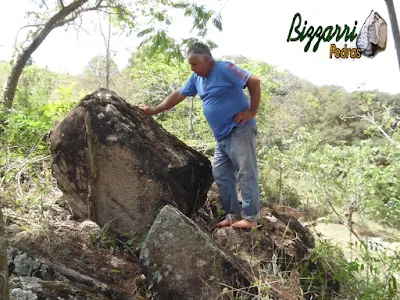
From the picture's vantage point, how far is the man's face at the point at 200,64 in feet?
10.6

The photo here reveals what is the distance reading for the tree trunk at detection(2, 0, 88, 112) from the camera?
7699 millimetres

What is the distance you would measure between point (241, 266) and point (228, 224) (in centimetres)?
88

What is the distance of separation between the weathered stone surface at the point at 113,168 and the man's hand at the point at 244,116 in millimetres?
663

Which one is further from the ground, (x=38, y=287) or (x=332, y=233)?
(x=38, y=287)

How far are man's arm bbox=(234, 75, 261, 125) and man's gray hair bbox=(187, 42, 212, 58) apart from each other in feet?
1.60

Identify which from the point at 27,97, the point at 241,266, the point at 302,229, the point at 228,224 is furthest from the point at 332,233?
the point at 27,97

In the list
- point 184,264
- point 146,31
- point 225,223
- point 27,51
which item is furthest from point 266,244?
point 27,51

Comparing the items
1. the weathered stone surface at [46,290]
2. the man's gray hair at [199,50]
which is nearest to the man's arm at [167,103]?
the man's gray hair at [199,50]

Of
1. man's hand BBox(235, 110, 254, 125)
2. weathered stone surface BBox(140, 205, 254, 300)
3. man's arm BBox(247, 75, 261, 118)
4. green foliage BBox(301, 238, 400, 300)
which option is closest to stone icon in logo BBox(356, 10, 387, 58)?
man's arm BBox(247, 75, 261, 118)

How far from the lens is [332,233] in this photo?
10.1m

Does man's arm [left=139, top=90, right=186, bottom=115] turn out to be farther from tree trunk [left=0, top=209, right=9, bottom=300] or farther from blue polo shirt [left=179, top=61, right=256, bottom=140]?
tree trunk [left=0, top=209, right=9, bottom=300]

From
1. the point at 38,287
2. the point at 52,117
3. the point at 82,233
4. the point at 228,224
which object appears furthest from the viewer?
the point at 52,117

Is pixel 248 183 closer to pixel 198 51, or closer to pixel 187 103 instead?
pixel 198 51

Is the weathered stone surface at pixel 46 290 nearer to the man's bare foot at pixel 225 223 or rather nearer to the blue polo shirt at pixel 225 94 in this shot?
the man's bare foot at pixel 225 223
